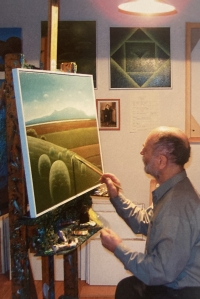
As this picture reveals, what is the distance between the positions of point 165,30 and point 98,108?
81cm

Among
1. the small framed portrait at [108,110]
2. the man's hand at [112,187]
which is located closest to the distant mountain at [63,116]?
the man's hand at [112,187]

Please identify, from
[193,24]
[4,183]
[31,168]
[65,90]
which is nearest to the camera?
[31,168]

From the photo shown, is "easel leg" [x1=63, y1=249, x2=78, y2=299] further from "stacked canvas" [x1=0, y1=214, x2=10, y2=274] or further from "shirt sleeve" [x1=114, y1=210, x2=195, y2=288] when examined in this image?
"stacked canvas" [x1=0, y1=214, x2=10, y2=274]

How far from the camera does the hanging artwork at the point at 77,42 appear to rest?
13.1 ft

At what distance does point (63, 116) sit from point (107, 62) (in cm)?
176

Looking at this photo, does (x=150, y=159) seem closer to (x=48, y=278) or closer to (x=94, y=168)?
(x=94, y=168)

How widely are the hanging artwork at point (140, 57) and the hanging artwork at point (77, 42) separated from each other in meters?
0.16

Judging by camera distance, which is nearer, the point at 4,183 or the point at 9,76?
the point at 9,76

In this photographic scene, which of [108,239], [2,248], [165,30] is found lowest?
[2,248]

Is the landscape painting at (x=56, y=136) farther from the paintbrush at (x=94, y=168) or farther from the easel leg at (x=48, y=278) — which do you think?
the easel leg at (x=48, y=278)

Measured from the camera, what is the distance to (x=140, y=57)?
158 inches

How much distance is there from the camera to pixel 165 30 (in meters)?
4.00

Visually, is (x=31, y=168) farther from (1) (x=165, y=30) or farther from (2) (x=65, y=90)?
(1) (x=165, y=30)

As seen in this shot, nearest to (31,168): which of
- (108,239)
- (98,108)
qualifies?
(108,239)
